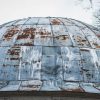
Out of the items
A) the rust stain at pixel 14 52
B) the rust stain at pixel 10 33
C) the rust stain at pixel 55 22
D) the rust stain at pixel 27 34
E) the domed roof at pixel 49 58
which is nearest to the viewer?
the domed roof at pixel 49 58

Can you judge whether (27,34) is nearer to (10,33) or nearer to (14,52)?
(10,33)

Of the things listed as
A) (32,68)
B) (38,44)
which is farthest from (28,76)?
(38,44)

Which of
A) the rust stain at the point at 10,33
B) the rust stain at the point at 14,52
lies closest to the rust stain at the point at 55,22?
the rust stain at the point at 10,33

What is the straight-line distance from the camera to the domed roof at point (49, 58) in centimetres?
1290

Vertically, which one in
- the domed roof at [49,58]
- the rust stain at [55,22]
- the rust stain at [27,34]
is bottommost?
the domed roof at [49,58]

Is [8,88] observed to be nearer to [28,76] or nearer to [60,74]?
[28,76]

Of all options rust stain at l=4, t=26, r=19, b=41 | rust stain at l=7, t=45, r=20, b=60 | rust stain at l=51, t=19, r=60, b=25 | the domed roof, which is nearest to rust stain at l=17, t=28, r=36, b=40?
the domed roof

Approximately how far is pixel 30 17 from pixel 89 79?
4.41 m

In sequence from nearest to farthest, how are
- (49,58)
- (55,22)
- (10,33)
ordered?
(49,58) → (10,33) → (55,22)

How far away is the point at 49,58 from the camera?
13445mm

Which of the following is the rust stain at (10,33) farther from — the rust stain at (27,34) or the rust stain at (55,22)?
the rust stain at (55,22)

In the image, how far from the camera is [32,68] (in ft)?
43.2

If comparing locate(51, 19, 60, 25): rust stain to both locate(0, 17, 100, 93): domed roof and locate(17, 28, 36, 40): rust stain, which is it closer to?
locate(0, 17, 100, 93): domed roof

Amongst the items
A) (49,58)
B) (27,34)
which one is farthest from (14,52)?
(49,58)
